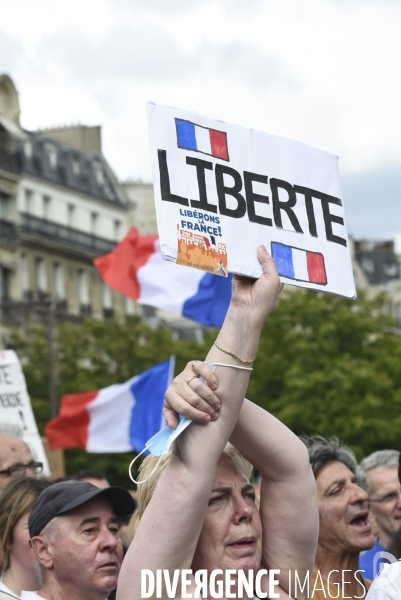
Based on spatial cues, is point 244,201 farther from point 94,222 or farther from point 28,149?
point 94,222

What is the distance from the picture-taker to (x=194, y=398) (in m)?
3.76

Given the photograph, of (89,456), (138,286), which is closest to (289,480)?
(138,286)

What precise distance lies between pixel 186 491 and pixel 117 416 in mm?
12229

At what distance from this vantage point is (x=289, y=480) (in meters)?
4.16

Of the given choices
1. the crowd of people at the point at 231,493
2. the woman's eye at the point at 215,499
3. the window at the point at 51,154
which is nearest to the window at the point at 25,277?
the window at the point at 51,154

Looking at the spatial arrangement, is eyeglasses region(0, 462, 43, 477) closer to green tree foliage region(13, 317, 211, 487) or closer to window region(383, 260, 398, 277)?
green tree foliage region(13, 317, 211, 487)

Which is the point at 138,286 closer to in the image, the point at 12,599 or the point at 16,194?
the point at 12,599

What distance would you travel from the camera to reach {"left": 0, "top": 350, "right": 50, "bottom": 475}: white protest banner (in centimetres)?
1070

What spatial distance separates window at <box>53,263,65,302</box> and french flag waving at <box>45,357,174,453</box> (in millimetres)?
42957

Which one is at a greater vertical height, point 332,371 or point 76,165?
point 76,165

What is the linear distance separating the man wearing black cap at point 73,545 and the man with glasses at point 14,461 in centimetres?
151

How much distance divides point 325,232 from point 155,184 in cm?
72

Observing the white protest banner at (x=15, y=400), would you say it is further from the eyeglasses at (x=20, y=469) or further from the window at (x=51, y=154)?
the window at (x=51, y=154)

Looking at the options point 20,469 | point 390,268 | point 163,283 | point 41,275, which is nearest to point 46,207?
point 41,275
